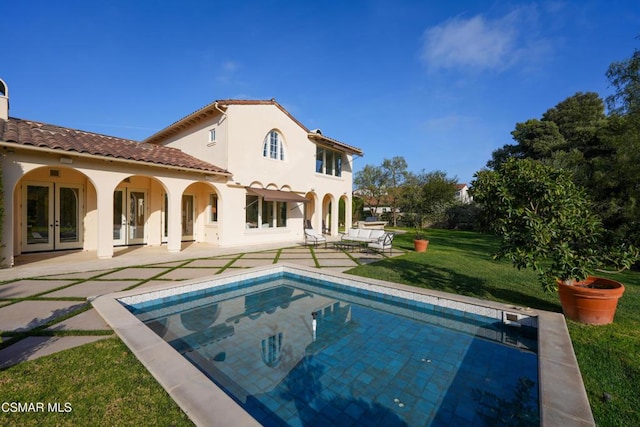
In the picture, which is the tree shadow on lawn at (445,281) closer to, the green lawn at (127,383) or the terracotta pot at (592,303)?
the terracotta pot at (592,303)

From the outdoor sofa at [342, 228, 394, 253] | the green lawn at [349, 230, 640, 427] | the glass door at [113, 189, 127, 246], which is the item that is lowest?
the green lawn at [349, 230, 640, 427]

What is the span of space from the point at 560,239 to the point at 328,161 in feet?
74.1

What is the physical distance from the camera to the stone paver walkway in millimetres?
5684

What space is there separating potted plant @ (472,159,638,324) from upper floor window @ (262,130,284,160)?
1722cm

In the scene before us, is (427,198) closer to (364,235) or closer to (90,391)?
(364,235)

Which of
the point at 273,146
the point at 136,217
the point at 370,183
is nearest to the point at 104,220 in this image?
the point at 136,217

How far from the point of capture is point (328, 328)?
7.41 meters

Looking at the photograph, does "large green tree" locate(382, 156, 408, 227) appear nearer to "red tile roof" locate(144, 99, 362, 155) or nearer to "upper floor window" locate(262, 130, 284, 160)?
"red tile roof" locate(144, 99, 362, 155)

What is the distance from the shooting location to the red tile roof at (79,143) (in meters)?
11.9

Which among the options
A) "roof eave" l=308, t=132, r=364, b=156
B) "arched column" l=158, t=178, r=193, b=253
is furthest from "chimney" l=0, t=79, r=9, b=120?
"roof eave" l=308, t=132, r=364, b=156

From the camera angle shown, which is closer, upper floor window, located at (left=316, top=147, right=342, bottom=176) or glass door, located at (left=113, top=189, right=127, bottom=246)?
glass door, located at (left=113, top=189, right=127, bottom=246)

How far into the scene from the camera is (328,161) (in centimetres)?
2847

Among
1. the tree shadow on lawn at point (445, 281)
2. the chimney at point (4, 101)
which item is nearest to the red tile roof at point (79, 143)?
the chimney at point (4, 101)

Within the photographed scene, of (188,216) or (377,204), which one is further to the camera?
(377,204)
